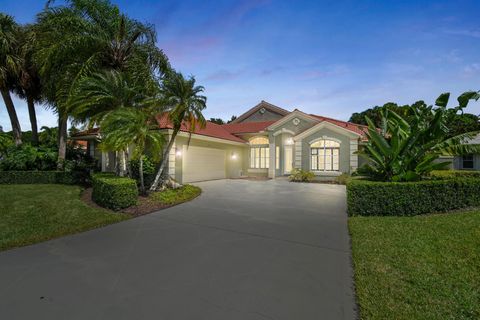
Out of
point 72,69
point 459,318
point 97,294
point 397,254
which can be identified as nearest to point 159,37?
point 72,69

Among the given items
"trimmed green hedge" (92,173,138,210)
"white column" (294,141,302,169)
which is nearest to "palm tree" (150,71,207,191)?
"trimmed green hedge" (92,173,138,210)

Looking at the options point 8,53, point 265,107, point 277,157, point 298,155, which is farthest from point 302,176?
point 8,53

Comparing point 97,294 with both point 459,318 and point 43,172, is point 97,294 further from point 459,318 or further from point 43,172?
point 43,172

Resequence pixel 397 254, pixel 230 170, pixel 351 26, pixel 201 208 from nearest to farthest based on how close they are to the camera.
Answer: pixel 397 254 → pixel 201 208 → pixel 351 26 → pixel 230 170

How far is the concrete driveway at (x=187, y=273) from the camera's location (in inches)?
126

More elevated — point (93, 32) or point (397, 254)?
point (93, 32)

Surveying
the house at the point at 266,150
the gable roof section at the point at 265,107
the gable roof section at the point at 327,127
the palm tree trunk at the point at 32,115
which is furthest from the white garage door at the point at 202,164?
the palm tree trunk at the point at 32,115

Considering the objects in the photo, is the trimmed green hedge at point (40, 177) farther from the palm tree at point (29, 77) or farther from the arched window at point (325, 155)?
the arched window at point (325, 155)

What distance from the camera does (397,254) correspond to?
4809mm

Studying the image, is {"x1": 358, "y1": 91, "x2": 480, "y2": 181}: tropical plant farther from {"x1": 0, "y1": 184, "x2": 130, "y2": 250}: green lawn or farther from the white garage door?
the white garage door

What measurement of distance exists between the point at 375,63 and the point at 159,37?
37.5 ft

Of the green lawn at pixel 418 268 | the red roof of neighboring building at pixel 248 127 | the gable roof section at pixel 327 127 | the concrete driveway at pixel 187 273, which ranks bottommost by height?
the concrete driveway at pixel 187 273

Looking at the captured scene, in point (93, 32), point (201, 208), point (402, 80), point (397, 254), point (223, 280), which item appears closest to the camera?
point (223, 280)

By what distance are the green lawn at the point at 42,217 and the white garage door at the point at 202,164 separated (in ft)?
22.3
